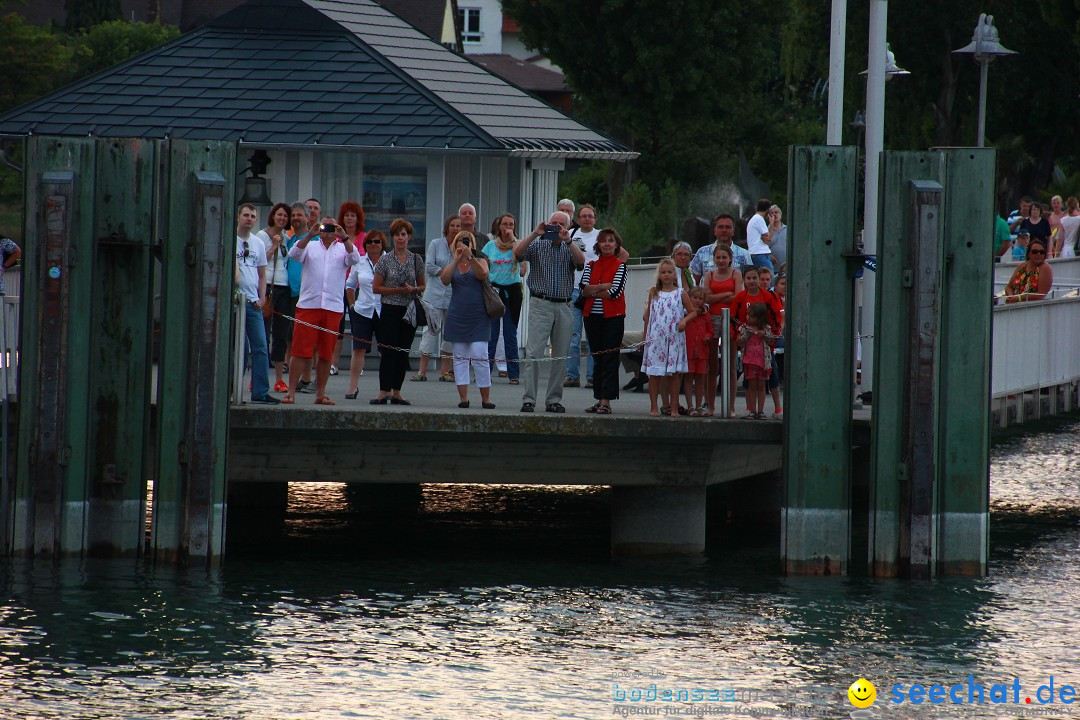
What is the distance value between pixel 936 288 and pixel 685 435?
2.18m

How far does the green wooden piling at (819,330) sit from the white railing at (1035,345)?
5602 mm

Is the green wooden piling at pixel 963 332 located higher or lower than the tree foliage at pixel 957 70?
lower

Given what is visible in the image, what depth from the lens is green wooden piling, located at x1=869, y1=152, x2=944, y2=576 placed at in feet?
40.9

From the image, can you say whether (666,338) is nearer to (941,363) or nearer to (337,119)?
(941,363)

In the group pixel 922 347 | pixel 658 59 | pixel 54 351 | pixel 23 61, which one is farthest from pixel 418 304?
pixel 23 61

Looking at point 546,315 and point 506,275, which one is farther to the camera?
point 506,275

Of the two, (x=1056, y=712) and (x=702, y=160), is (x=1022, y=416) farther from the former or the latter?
(x=702, y=160)

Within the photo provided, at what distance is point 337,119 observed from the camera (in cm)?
1791

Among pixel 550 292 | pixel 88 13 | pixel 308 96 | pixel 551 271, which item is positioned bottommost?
pixel 550 292

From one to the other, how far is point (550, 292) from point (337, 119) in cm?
511

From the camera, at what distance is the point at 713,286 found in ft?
45.4

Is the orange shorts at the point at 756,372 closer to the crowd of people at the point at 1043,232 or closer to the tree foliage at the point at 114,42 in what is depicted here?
the crowd of people at the point at 1043,232

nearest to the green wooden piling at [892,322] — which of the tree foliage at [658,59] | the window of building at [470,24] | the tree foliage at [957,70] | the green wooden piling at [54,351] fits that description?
the green wooden piling at [54,351]

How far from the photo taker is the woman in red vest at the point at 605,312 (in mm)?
13594
